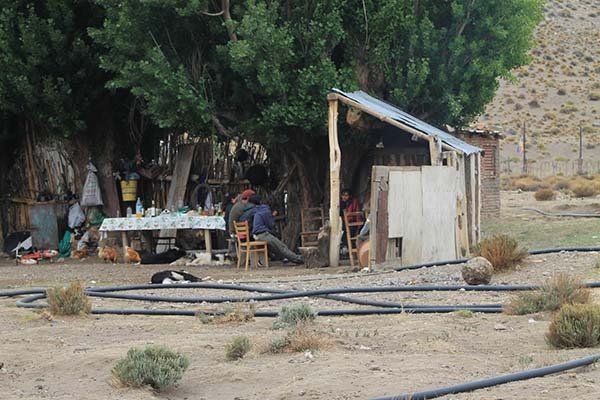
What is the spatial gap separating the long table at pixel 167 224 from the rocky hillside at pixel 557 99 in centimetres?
3812

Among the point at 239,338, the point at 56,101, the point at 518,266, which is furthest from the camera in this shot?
the point at 56,101

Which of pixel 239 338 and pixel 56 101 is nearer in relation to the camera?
pixel 239 338

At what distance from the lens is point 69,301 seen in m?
12.4

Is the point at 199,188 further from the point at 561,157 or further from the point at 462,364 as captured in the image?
the point at 561,157

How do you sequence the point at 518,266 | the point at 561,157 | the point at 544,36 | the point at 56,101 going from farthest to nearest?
the point at 544,36 < the point at 561,157 < the point at 56,101 < the point at 518,266

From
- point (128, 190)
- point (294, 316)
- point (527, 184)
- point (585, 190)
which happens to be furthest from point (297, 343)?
point (527, 184)

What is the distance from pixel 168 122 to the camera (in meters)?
19.8

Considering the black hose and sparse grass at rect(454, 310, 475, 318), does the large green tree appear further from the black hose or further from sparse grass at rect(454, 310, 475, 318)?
the black hose

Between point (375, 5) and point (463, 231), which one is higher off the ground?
point (375, 5)

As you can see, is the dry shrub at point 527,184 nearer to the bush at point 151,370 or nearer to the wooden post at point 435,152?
the wooden post at point 435,152

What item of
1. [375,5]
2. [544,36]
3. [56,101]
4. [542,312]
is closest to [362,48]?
[375,5]

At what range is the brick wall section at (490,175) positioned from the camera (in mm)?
29172

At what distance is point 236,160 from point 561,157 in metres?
40.2

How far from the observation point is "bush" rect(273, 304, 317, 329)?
10781 mm
